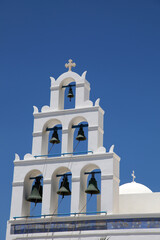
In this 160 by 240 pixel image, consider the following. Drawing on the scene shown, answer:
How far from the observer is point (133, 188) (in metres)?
30.9

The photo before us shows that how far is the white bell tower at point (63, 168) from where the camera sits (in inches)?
1059

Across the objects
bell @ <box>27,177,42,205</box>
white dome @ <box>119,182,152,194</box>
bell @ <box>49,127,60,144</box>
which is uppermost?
bell @ <box>49,127,60,144</box>

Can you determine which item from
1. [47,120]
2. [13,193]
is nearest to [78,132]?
[47,120]

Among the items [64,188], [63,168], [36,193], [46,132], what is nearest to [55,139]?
[46,132]

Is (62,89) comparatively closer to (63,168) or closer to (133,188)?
(63,168)

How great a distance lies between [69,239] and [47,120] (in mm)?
5886

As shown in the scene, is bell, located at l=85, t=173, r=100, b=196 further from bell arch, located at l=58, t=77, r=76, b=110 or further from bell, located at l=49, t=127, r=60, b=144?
bell arch, located at l=58, t=77, r=76, b=110

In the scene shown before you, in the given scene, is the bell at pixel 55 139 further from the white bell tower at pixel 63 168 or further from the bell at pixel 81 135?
the bell at pixel 81 135

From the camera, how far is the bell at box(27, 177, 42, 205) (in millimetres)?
28236

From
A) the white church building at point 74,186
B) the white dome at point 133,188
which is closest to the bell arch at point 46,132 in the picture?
the white church building at point 74,186

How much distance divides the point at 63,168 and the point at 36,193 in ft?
5.44

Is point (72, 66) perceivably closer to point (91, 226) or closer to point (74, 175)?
point (74, 175)

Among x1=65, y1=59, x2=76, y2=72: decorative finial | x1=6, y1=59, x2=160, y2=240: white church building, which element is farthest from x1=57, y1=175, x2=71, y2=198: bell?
x1=65, y1=59, x2=76, y2=72: decorative finial

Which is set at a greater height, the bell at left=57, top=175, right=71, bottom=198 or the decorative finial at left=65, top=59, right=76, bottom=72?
the decorative finial at left=65, top=59, right=76, bottom=72
